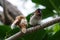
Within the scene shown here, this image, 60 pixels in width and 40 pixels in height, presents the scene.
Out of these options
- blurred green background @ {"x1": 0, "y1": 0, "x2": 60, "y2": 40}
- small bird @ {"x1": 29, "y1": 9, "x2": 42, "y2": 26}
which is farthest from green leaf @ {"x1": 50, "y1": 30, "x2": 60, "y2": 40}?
small bird @ {"x1": 29, "y1": 9, "x2": 42, "y2": 26}

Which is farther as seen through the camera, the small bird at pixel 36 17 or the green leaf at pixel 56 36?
the green leaf at pixel 56 36

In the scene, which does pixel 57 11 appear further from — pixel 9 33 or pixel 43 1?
pixel 9 33

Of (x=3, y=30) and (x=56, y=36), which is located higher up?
(x=3, y=30)

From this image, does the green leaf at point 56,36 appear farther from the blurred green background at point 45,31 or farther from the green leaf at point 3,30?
the green leaf at point 3,30

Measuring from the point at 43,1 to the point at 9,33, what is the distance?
10.4 inches

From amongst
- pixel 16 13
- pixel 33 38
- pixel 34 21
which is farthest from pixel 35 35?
pixel 16 13

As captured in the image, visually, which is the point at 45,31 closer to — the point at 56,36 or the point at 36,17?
the point at 56,36

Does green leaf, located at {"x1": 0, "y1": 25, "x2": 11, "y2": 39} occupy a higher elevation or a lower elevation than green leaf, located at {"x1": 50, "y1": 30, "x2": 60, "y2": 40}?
higher

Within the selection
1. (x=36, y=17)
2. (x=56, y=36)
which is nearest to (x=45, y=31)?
(x=56, y=36)

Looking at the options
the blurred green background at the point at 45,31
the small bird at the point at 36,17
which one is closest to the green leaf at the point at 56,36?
the blurred green background at the point at 45,31

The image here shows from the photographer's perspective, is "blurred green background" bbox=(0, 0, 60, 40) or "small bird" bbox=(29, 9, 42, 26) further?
"blurred green background" bbox=(0, 0, 60, 40)

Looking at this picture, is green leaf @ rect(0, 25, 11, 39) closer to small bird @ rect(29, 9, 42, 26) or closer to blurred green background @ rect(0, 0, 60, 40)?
blurred green background @ rect(0, 0, 60, 40)

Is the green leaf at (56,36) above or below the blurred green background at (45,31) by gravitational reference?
below

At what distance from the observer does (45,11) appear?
115 cm
